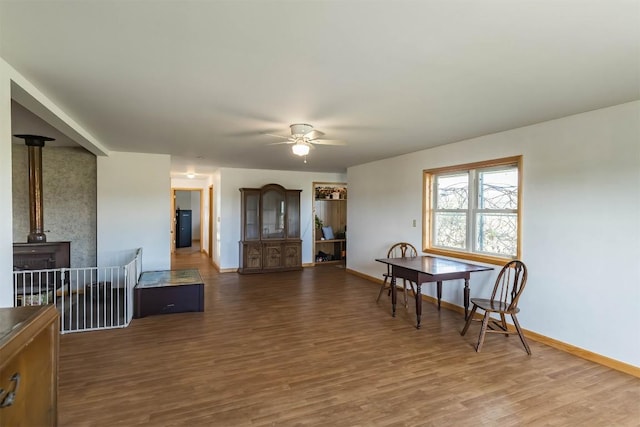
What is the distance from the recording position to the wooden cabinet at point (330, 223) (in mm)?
8492

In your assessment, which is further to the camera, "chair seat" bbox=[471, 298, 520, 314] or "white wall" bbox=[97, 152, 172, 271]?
"white wall" bbox=[97, 152, 172, 271]

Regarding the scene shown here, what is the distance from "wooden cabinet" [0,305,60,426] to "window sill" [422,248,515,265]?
4230 mm

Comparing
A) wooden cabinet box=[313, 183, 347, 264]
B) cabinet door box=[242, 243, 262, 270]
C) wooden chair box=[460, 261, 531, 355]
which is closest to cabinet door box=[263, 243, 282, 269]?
cabinet door box=[242, 243, 262, 270]

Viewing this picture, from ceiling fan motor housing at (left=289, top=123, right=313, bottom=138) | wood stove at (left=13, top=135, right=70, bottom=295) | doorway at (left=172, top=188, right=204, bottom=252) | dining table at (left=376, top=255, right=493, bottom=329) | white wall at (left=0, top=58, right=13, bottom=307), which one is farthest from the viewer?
doorway at (left=172, top=188, right=204, bottom=252)

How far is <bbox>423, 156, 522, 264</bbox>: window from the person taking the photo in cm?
395

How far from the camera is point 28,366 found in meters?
1.22

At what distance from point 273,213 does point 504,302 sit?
501 cm

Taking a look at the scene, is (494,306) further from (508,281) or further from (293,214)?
(293,214)

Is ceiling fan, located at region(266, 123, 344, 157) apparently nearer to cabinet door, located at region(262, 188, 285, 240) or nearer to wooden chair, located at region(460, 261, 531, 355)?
wooden chair, located at region(460, 261, 531, 355)

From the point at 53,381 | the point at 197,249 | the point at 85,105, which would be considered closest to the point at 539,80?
the point at 53,381

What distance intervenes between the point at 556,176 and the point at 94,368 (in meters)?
4.78

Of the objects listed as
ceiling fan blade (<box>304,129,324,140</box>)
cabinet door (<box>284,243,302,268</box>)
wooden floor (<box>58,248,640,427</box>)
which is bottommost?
wooden floor (<box>58,248,640,427</box>)

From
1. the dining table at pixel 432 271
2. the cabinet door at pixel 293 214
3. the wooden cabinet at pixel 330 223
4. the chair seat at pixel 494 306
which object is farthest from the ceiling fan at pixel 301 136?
the wooden cabinet at pixel 330 223

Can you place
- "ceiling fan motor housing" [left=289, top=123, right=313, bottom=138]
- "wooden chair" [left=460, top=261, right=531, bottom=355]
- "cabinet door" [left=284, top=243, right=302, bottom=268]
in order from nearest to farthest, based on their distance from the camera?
"wooden chair" [left=460, top=261, right=531, bottom=355], "ceiling fan motor housing" [left=289, top=123, right=313, bottom=138], "cabinet door" [left=284, top=243, right=302, bottom=268]
